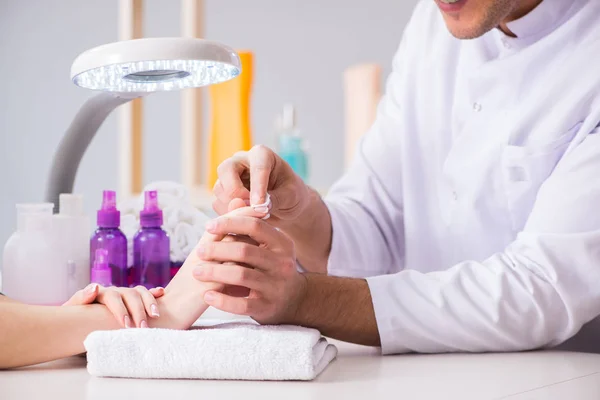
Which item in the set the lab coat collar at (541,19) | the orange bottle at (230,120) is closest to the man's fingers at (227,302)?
the lab coat collar at (541,19)

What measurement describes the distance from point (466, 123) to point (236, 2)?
1499mm

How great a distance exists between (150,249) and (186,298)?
29 centimetres

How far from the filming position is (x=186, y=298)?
32.5 inches

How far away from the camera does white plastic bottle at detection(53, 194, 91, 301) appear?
1.01m

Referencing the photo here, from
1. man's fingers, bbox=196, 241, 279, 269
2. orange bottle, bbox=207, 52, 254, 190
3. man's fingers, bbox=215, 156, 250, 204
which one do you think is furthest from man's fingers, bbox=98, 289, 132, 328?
orange bottle, bbox=207, 52, 254, 190

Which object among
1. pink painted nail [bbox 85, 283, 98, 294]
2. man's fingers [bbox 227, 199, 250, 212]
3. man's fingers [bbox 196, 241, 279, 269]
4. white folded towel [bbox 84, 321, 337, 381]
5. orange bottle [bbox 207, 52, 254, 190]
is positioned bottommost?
white folded towel [bbox 84, 321, 337, 381]

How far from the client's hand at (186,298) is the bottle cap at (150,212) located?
9.6 inches

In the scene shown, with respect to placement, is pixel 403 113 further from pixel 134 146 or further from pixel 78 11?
pixel 78 11

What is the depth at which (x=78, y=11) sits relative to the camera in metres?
2.79

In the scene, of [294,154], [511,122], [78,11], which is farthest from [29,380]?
[78,11]

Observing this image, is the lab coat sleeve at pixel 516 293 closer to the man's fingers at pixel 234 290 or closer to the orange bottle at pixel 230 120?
the man's fingers at pixel 234 290

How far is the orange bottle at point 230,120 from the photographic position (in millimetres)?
1917

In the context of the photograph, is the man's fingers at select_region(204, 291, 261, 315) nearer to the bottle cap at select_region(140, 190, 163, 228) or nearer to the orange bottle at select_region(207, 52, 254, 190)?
the bottle cap at select_region(140, 190, 163, 228)

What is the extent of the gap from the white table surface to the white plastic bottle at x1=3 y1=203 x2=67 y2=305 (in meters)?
0.25
